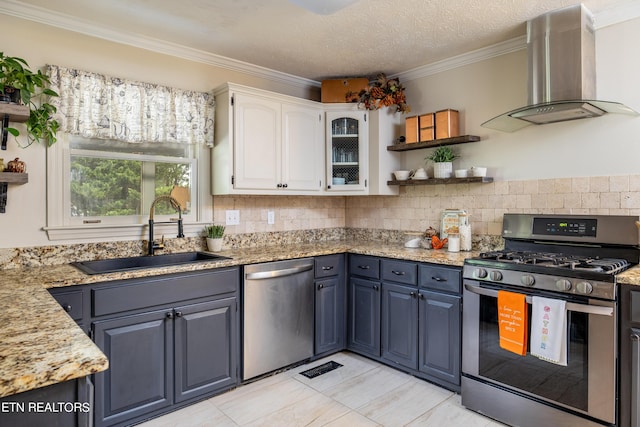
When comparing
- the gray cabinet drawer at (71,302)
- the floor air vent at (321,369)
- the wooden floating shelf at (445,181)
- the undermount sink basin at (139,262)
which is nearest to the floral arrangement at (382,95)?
the wooden floating shelf at (445,181)

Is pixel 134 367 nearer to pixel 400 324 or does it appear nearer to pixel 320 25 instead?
pixel 400 324

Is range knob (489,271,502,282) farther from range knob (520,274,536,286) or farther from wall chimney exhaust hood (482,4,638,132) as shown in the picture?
wall chimney exhaust hood (482,4,638,132)

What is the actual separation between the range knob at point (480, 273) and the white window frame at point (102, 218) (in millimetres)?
2012

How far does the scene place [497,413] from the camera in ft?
7.76

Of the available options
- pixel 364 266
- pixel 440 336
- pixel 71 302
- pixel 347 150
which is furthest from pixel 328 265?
pixel 71 302

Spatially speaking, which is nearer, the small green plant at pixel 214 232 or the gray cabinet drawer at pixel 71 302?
the gray cabinet drawer at pixel 71 302

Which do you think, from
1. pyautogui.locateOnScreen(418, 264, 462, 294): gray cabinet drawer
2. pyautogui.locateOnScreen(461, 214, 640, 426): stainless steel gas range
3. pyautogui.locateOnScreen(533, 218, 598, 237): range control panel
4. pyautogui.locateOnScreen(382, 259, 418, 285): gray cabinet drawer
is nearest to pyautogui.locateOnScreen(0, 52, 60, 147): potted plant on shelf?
pyautogui.locateOnScreen(382, 259, 418, 285): gray cabinet drawer

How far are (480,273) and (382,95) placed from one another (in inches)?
71.4

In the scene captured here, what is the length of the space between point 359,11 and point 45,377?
2400 millimetres

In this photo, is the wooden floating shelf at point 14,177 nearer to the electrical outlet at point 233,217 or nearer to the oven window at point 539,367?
the electrical outlet at point 233,217

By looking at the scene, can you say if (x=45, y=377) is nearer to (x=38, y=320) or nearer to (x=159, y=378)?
(x=38, y=320)

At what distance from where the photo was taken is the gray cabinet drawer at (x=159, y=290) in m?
2.17

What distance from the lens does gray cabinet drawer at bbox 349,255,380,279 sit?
3122 mm

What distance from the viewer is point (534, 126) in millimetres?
2877
